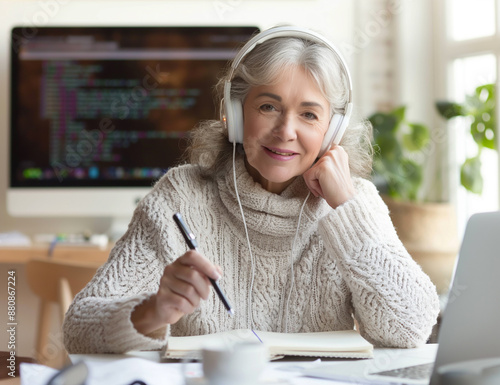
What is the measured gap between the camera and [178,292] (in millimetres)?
955

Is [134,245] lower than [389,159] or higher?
lower

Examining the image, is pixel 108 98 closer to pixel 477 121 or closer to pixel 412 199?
pixel 412 199

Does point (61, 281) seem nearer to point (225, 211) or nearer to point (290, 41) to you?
point (225, 211)

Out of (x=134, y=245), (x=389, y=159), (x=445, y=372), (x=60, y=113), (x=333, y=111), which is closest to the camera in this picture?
(x=445, y=372)

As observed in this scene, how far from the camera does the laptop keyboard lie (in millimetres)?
890

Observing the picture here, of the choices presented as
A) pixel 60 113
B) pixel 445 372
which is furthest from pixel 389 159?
pixel 445 372

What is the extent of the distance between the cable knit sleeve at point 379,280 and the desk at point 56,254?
1.38 m

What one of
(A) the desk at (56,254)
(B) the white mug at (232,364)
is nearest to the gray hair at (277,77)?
(B) the white mug at (232,364)

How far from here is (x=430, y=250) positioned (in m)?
2.75

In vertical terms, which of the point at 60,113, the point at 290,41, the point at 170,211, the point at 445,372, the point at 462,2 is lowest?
the point at 445,372

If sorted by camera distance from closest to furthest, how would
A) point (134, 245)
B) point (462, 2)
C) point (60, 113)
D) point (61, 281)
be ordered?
point (134, 245) → point (61, 281) → point (60, 113) → point (462, 2)

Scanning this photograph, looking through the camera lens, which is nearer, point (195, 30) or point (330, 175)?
point (330, 175)

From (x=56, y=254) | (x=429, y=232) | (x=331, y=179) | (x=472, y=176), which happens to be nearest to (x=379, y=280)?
(x=331, y=179)

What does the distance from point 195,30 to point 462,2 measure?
1.38 metres
